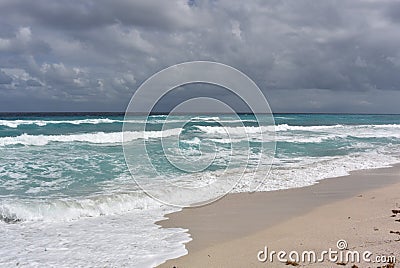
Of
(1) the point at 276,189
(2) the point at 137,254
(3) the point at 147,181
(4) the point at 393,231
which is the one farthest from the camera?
(3) the point at 147,181

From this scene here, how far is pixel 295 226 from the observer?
6.77m

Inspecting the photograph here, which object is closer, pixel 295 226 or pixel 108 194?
pixel 295 226

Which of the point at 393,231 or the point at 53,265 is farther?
the point at 393,231

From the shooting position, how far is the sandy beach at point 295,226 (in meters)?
5.13

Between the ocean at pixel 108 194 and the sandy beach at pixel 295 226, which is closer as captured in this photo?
the sandy beach at pixel 295 226

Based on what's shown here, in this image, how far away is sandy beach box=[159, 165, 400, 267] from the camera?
5133 mm

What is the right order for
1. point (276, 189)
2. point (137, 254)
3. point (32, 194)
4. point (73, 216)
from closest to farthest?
point (137, 254) < point (73, 216) < point (32, 194) < point (276, 189)

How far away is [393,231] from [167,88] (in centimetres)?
426

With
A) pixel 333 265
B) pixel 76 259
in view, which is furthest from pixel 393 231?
pixel 76 259

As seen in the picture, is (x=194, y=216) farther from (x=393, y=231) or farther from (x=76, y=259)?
(x=393, y=231)

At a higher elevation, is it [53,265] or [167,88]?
[167,88]

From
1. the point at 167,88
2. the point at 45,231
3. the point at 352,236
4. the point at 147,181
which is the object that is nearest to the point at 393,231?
the point at 352,236

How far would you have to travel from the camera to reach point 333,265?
4684mm

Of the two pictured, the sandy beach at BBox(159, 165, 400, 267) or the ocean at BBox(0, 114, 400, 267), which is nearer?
the sandy beach at BBox(159, 165, 400, 267)
